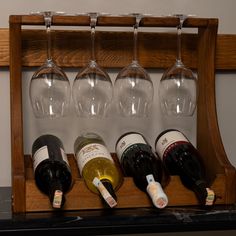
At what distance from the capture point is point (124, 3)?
4.03 ft

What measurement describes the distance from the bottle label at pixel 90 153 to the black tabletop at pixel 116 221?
0.31 feet

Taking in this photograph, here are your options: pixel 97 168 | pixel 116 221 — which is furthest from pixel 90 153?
pixel 116 221

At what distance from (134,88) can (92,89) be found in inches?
3.5

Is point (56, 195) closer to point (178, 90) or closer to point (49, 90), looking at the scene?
point (49, 90)

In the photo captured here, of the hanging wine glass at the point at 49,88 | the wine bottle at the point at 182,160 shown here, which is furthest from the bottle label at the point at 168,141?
the hanging wine glass at the point at 49,88

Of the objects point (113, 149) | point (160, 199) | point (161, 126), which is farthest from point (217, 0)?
point (160, 199)

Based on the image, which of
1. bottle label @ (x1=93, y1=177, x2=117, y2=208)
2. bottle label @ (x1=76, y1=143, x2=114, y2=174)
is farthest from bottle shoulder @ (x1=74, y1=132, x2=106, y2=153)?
bottle label @ (x1=93, y1=177, x2=117, y2=208)

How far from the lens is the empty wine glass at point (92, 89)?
1.03 meters

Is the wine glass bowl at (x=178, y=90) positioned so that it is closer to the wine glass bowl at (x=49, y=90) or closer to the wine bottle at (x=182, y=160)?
the wine bottle at (x=182, y=160)

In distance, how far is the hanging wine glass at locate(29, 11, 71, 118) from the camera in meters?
1.01

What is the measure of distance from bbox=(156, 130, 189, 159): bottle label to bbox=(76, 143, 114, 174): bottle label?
117 millimetres

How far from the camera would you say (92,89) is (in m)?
1.05

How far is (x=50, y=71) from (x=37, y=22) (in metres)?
0.10

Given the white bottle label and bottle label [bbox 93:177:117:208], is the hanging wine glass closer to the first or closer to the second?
the white bottle label
